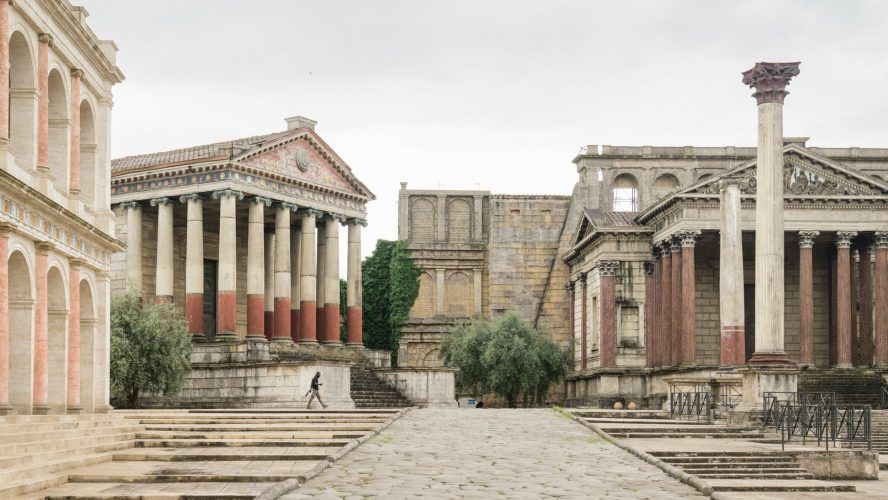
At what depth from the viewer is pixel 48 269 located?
985 inches

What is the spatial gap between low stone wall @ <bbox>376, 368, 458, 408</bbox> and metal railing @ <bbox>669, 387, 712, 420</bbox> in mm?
11531

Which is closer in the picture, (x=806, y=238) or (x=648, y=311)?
(x=806, y=238)

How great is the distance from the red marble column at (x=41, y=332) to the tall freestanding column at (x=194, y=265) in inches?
843

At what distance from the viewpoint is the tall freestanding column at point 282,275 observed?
4859 cm

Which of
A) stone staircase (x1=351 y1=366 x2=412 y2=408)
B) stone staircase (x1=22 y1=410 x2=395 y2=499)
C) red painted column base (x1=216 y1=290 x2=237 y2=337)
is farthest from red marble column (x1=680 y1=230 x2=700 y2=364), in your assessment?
stone staircase (x1=22 y1=410 x2=395 y2=499)

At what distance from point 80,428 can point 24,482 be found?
743cm

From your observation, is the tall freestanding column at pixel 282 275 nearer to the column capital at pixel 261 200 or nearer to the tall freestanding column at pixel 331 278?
the column capital at pixel 261 200

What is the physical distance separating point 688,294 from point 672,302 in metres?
1.68

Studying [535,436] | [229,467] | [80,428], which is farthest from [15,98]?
[535,436]

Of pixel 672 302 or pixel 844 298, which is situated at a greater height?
pixel 844 298

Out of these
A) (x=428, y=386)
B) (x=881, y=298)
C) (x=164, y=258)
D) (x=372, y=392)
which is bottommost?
(x=372, y=392)

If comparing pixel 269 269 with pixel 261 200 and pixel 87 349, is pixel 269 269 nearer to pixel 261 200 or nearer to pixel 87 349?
pixel 261 200

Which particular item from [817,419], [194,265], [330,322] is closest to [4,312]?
[817,419]

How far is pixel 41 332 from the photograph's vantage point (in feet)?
81.0
